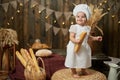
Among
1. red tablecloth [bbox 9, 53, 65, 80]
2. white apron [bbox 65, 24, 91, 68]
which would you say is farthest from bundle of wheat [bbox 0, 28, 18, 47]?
white apron [bbox 65, 24, 91, 68]

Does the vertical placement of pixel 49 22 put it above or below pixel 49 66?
above

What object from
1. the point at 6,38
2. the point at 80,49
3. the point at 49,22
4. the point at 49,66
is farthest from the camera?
the point at 49,22

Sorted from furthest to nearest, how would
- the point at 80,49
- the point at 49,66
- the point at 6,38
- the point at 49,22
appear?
the point at 49,22
the point at 49,66
the point at 6,38
the point at 80,49

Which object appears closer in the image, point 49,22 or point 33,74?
point 33,74

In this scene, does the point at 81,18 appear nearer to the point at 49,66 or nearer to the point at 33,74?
the point at 33,74

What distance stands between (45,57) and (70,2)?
1114mm

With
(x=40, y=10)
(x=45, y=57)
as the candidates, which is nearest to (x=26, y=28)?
(x=40, y=10)

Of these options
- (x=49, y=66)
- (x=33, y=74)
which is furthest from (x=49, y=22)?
(x=33, y=74)

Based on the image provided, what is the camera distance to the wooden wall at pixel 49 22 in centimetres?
286

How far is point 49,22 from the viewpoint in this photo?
9.53 ft

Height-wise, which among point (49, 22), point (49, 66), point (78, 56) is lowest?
point (49, 66)

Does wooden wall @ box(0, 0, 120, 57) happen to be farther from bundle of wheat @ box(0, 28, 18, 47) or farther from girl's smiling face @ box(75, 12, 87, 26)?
girl's smiling face @ box(75, 12, 87, 26)

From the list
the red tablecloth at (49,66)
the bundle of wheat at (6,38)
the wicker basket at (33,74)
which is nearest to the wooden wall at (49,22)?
the red tablecloth at (49,66)

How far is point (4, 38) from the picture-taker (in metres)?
1.82
